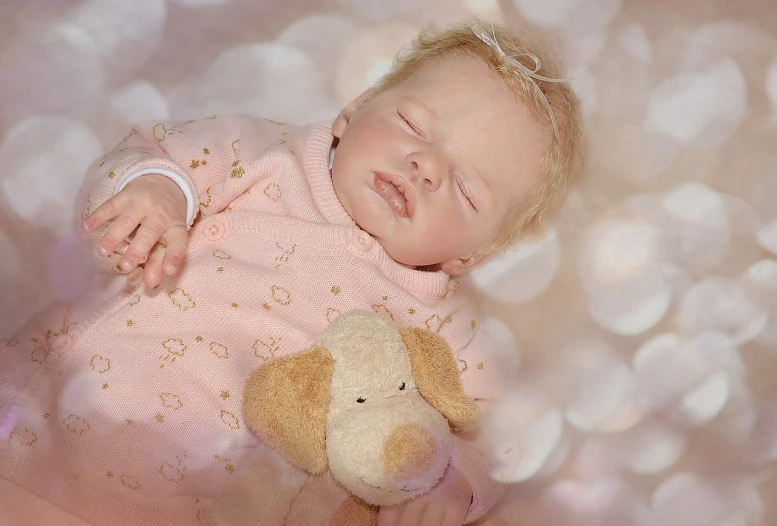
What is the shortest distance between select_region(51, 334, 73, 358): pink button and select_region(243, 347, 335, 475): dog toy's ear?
0.39 m

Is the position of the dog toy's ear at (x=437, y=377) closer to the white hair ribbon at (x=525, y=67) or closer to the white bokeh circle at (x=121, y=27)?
the white hair ribbon at (x=525, y=67)

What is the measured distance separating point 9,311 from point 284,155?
641 mm

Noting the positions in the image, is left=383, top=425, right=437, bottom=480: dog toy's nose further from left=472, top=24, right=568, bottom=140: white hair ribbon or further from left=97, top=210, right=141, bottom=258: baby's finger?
left=472, top=24, right=568, bottom=140: white hair ribbon

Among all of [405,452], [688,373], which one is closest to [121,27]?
[405,452]

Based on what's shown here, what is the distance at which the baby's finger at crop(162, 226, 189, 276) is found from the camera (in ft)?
3.89

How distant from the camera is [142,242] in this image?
1193 millimetres

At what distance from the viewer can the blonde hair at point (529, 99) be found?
1.43 meters

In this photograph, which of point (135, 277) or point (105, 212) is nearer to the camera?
point (105, 212)

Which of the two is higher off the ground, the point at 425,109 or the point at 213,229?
the point at 425,109

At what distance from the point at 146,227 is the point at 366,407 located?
450 millimetres

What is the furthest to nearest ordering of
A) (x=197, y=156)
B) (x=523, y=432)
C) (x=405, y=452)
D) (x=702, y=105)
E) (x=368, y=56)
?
1. (x=368, y=56)
2. (x=702, y=105)
3. (x=523, y=432)
4. (x=197, y=156)
5. (x=405, y=452)

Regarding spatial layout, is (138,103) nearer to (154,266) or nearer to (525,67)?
(154,266)

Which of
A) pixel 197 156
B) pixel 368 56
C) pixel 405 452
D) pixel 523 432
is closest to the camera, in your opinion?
pixel 405 452

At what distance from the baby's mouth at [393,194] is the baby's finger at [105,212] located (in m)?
0.43
